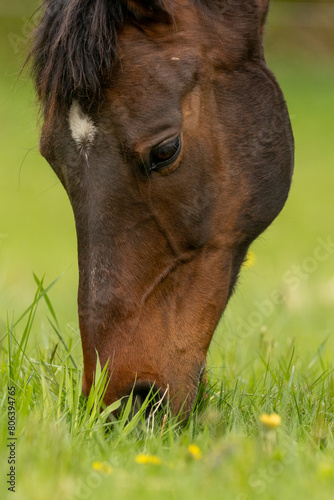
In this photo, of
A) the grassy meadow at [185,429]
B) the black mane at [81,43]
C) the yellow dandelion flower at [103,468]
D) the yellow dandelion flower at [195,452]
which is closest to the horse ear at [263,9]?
the black mane at [81,43]

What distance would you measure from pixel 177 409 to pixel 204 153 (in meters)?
0.94

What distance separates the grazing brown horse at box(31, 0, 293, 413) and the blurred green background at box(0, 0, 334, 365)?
0.41 meters

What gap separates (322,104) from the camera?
46.2ft

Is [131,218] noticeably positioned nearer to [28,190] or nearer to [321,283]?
[321,283]

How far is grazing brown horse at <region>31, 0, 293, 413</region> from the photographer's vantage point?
245 centimetres

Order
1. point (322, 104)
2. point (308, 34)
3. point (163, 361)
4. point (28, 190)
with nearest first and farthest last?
1. point (163, 361)
2. point (28, 190)
3. point (322, 104)
4. point (308, 34)

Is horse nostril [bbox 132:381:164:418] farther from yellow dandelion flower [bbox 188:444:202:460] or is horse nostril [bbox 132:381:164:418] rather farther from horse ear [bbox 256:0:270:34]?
horse ear [bbox 256:0:270:34]

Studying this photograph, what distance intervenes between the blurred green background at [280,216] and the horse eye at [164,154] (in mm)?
664

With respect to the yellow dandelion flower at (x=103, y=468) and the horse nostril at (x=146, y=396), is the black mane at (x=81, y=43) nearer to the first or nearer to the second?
the horse nostril at (x=146, y=396)

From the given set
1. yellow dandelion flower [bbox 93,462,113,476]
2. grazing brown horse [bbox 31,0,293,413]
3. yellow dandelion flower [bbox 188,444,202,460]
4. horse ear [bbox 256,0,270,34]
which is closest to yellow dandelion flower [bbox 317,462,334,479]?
yellow dandelion flower [bbox 188,444,202,460]

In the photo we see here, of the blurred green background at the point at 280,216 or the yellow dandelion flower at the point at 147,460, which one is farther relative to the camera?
the blurred green background at the point at 280,216

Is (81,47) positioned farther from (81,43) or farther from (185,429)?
(185,429)

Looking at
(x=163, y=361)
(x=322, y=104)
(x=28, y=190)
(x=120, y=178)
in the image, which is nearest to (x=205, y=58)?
(x=120, y=178)

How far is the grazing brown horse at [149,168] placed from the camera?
2.45 m
